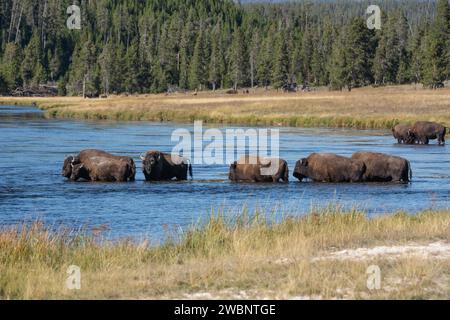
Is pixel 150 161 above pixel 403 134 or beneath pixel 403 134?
beneath

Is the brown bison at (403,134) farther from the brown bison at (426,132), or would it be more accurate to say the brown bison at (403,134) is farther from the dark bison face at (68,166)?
the dark bison face at (68,166)

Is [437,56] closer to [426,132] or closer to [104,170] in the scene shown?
[426,132]

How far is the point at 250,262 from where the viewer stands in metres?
12.0

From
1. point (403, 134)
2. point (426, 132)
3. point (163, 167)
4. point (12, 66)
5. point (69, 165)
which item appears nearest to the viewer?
point (69, 165)

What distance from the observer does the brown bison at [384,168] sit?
28172 millimetres

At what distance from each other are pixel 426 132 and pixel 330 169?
1972 centimetres

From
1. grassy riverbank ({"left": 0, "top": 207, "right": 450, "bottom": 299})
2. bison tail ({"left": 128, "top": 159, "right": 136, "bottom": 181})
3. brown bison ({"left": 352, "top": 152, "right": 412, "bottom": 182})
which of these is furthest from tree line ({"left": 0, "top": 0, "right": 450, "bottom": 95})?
grassy riverbank ({"left": 0, "top": 207, "right": 450, "bottom": 299})

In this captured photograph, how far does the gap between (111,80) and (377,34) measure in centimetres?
4591

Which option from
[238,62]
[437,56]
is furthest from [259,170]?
[238,62]

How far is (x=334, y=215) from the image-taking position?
56.0 ft

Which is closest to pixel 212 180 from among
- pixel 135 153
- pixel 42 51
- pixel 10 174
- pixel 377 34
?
pixel 10 174

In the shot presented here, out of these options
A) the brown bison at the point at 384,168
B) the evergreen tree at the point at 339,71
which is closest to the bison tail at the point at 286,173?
the brown bison at the point at 384,168

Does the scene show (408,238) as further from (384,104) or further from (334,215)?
(384,104)

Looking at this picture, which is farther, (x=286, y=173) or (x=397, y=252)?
(x=286, y=173)
